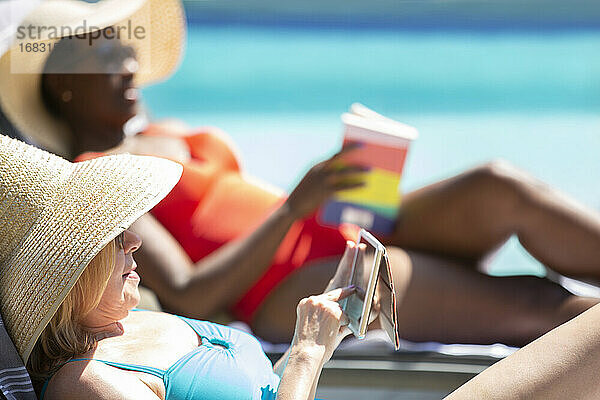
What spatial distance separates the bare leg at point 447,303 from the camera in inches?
70.6

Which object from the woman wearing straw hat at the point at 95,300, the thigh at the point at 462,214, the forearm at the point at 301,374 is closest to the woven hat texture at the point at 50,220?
the woman wearing straw hat at the point at 95,300

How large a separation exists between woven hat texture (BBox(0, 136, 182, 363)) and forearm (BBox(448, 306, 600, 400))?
1.83ft

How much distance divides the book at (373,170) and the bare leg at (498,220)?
0.06 m

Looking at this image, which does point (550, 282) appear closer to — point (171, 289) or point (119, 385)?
point (171, 289)

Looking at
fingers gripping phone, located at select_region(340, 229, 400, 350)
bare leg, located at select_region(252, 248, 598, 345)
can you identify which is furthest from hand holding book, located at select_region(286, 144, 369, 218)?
fingers gripping phone, located at select_region(340, 229, 400, 350)

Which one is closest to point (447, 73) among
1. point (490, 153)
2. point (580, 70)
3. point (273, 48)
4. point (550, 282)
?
point (580, 70)

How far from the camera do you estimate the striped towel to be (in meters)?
1.01

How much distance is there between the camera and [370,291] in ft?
3.82

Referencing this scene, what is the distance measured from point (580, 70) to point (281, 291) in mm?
5593

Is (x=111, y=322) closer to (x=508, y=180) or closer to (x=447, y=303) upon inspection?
(x=447, y=303)

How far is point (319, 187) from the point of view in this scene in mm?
1856

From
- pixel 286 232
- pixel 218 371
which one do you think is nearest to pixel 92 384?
pixel 218 371

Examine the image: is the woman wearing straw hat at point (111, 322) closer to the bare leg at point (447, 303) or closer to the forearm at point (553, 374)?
the forearm at point (553, 374)

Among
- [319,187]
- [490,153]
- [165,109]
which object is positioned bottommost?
[165,109]
